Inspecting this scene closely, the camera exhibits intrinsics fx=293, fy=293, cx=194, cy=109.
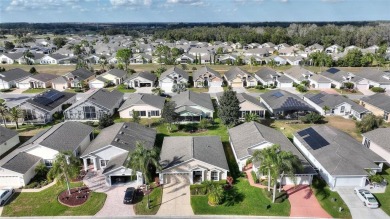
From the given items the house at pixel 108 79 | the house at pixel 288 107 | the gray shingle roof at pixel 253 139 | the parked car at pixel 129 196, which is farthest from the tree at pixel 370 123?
the house at pixel 108 79

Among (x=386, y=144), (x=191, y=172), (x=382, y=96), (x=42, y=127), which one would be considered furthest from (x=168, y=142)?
(x=382, y=96)

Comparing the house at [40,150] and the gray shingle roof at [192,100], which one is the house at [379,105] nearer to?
the gray shingle roof at [192,100]

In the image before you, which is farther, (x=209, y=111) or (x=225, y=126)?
(x=209, y=111)

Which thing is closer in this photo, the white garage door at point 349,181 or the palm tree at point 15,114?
the white garage door at point 349,181

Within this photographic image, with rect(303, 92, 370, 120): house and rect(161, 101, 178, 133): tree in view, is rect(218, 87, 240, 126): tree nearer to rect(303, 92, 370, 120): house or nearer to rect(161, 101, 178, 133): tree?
rect(161, 101, 178, 133): tree

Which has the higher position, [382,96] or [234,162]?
[382,96]

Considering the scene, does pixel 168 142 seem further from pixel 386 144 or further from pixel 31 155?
pixel 386 144
